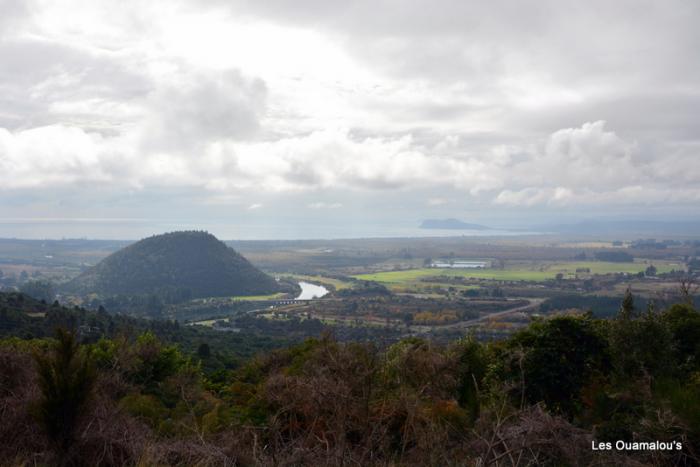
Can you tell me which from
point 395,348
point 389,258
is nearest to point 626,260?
point 389,258

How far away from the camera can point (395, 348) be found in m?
17.9

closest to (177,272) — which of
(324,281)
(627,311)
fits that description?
(324,281)

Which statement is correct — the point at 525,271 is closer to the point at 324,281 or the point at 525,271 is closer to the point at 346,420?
the point at 324,281

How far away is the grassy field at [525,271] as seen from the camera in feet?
272

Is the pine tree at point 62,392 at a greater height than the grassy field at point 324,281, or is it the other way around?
the pine tree at point 62,392

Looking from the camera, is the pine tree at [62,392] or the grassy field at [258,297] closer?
the pine tree at [62,392]

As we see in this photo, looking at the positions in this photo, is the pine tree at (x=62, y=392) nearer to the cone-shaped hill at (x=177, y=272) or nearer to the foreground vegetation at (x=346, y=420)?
the foreground vegetation at (x=346, y=420)

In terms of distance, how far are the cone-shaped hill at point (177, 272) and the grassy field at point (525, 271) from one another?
838 inches

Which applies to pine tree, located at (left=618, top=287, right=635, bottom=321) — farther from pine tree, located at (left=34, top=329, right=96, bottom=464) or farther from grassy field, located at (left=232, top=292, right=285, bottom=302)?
grassy field, located at (left=232, top=292, right=285, bottom=302)

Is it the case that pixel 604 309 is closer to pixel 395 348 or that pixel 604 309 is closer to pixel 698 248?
pixel 395 348

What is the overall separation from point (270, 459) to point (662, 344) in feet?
30.7

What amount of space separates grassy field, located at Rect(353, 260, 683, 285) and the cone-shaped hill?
838 inches

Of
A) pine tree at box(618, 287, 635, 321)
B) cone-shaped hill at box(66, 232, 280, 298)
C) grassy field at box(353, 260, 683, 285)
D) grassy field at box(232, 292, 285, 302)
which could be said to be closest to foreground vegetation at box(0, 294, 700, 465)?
pine tree at box(618, 287, 635, 321)

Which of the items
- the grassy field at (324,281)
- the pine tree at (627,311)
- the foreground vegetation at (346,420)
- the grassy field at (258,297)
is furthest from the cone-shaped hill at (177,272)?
the foreground vegetation at (346,420)
